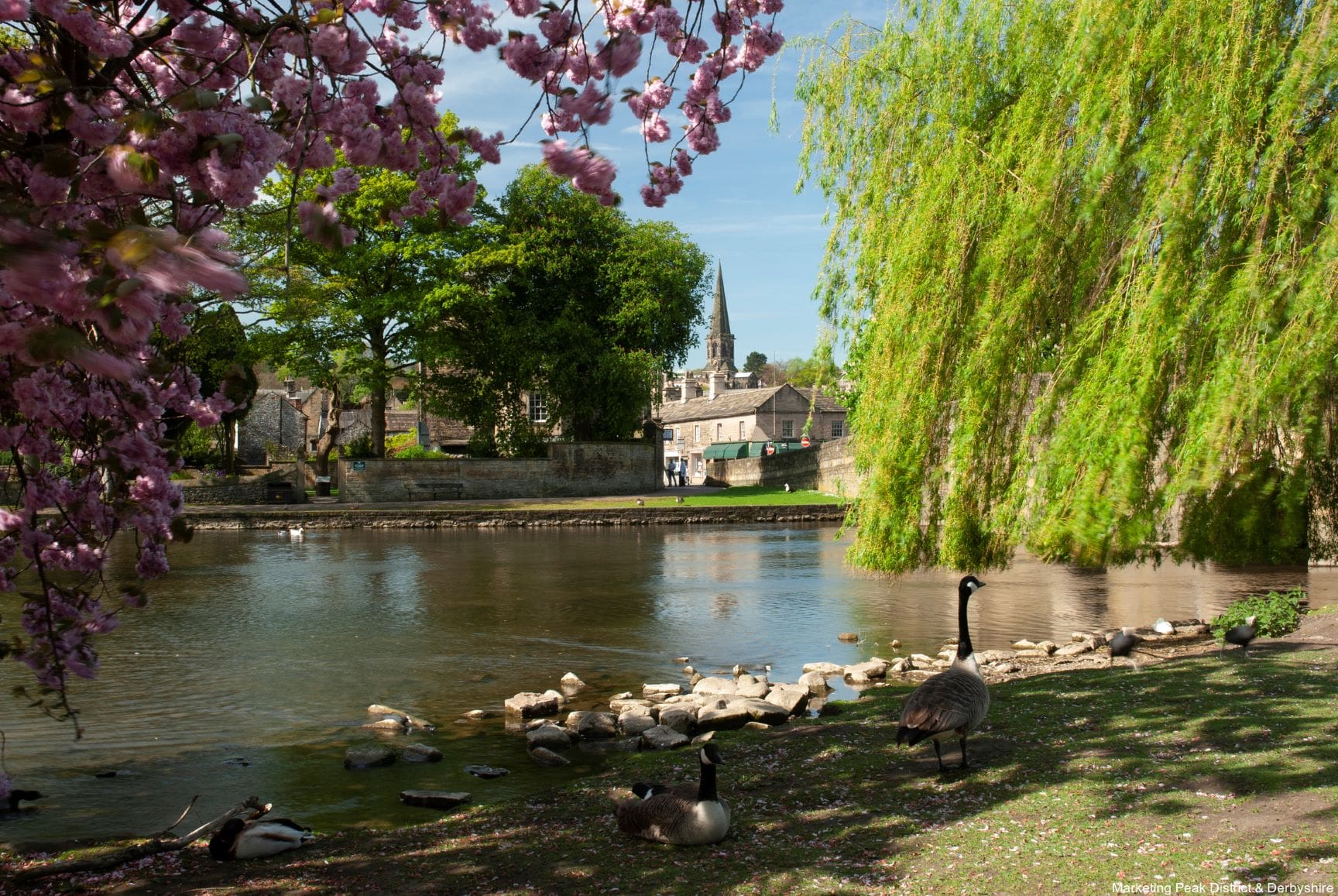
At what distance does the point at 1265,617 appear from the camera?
11.5 m

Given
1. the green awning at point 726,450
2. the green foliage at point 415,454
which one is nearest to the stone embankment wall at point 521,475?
the green foliage at point 415,454

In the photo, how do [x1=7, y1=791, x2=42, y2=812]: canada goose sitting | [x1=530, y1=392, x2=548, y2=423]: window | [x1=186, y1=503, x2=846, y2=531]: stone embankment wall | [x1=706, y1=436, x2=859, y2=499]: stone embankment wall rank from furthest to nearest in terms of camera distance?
[x1=530, y1=392, x2=548, y2=423]: window
[x1=706, y1=436, x2=859, y2=499]: stone embankment wall
[x1=186, y1=503, x2=846, y2=531]: stone embankment wall
[x1=7, y1=791, x2=42, y2=812]: canada goose sitting

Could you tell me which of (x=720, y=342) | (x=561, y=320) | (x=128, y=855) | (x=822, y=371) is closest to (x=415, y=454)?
(x=561, y=320)

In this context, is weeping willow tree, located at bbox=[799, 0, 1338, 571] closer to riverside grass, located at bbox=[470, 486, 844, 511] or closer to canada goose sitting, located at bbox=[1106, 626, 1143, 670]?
canada goose sitting, located at bbox=[1106, 626, 1143, 670]

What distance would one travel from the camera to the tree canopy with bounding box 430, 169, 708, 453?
4306cm

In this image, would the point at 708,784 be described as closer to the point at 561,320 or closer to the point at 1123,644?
the point at 1123,644

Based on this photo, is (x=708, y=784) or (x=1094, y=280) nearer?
(x=708, y=784)

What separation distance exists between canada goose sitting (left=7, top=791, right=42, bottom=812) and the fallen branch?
1474 millimetres

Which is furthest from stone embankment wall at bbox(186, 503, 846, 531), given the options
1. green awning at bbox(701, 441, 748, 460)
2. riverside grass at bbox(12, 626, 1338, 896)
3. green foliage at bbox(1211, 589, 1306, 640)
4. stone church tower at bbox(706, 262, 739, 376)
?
stone church tower at bbox(706, 262, 739, 376)

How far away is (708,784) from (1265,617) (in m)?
9.01

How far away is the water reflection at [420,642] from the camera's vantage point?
812cm

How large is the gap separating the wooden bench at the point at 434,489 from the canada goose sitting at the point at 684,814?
37251 mm

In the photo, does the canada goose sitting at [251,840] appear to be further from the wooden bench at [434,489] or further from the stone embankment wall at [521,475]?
the wooden bench at [434,489]

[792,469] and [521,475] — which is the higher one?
[792,469]
